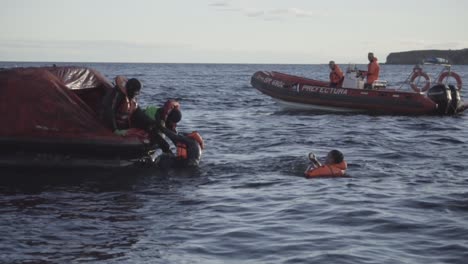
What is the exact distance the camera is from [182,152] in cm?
1316

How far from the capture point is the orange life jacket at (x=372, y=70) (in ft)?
78.2

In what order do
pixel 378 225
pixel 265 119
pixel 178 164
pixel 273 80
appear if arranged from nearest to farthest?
pixel 378 225
pixel 178 164
pixel 265 119
pixel 273 80

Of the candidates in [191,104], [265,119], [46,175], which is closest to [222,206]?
[46,175]

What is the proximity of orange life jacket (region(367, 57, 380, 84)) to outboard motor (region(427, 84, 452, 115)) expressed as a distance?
7.01ft

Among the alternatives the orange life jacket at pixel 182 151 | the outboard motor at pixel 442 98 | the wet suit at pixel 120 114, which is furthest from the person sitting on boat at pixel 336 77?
the wet suit at pixel 120 114

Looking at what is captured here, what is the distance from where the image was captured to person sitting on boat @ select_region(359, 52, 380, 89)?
77.8ft

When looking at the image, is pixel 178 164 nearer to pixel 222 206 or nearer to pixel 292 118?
pixel 222 206

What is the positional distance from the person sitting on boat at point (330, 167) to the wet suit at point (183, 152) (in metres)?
2.17

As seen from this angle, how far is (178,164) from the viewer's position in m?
13.2

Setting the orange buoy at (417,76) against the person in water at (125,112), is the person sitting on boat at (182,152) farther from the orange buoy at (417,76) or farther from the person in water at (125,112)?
the orange buoy at (417,76)

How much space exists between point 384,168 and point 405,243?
5.36m

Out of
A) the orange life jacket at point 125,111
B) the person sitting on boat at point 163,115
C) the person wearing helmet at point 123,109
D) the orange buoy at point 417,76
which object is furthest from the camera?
the orange buoy at point 417,76

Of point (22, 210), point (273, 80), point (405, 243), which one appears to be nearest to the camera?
point (405, 243)

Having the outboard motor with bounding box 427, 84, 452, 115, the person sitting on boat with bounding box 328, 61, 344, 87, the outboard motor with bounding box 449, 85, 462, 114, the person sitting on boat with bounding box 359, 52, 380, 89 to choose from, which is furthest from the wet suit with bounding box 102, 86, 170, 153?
the outboard motor with bounding box 449, 85, 462, 114
